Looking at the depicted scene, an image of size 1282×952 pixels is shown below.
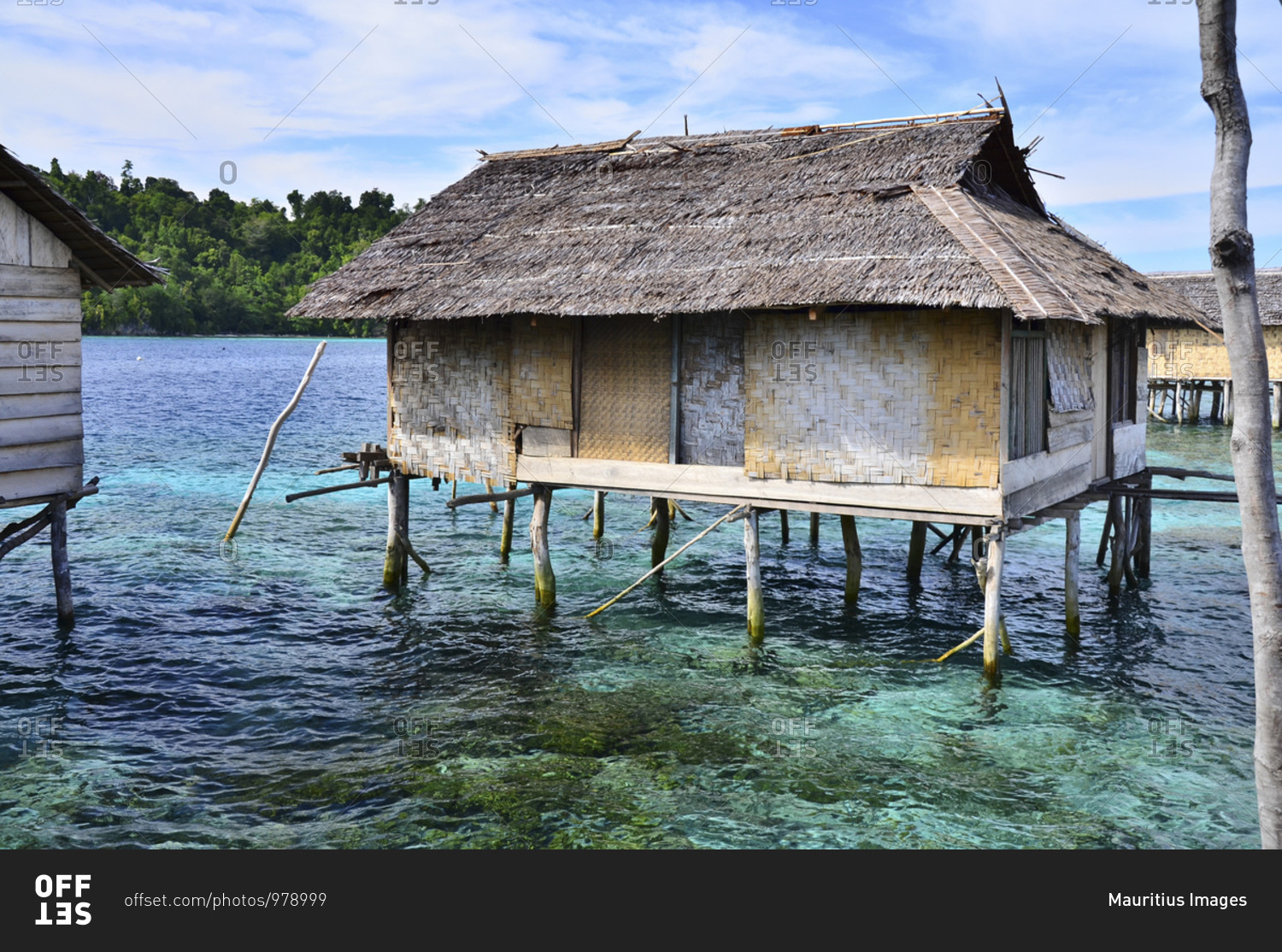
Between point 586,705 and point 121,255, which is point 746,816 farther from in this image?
point 121,255

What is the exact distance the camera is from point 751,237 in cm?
1260

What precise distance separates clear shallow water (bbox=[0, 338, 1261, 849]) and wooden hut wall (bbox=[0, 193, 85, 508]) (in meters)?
2.45

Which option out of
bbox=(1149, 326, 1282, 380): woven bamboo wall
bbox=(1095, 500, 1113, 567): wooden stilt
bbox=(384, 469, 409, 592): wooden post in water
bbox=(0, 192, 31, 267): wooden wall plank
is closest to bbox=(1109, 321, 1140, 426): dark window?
bbox=(1095, 500, 1113, 567): wooden stilt

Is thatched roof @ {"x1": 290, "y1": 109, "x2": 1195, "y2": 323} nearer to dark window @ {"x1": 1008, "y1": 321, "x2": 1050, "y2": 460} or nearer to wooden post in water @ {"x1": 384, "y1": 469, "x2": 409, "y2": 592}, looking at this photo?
dark window @ {"x1": 1008, "y1": 321, "x2": 1050, "y2": 460}

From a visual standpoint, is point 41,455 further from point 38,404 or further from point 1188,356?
point 1188,356

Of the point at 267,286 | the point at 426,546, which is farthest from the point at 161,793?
the point at 267,286

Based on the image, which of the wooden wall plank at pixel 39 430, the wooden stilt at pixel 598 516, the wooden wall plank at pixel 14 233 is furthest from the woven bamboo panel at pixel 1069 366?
the wooden wall plank at pixel 14 233

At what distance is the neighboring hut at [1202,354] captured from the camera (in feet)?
112

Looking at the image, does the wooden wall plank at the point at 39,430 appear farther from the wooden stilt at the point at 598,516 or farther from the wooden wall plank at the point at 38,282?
the wooden stilt at the point at 598,516

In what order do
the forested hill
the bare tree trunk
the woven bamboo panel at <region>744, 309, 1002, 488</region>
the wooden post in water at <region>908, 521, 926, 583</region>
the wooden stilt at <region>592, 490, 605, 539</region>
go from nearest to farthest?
the bare tree trunk → the woven bamboo panel at <region>744, 309, 1002, 488</region> → the wooden post in water at <region>908, 521, 926, 583</region> → the wooden stilt at <region>592, 490, 605, 539</region> → the forested hill

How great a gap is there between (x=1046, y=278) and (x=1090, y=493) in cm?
456

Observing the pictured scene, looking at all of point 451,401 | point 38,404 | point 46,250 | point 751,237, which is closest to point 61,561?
point 38,404

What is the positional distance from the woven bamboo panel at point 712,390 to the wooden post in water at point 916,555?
4837mm

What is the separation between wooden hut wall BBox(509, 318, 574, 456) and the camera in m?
13.1
